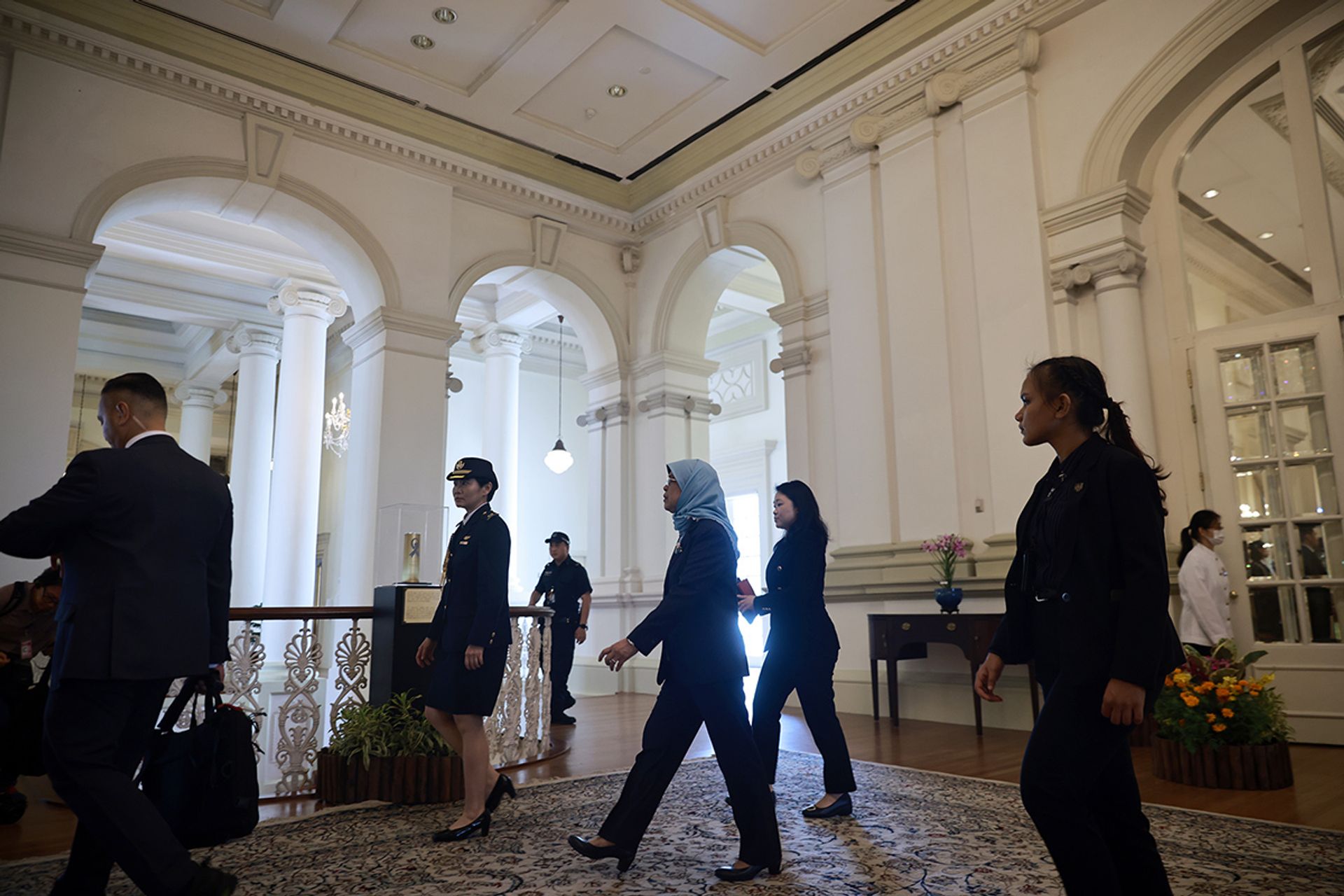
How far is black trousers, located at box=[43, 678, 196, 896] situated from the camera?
2.53 m

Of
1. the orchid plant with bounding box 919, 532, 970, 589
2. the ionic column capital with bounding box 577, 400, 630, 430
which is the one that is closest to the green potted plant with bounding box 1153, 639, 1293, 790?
the orchid plant with bounding box 919, 532, 970, 589

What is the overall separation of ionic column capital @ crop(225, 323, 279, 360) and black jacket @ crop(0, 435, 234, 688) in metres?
11.4

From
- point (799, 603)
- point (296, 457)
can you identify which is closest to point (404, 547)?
point (799, 603)

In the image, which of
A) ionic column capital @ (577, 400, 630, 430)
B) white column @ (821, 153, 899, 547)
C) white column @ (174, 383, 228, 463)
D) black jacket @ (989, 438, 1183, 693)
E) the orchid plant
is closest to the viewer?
black jacket @ (989, 438, 1183, 693)

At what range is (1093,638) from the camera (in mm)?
2119

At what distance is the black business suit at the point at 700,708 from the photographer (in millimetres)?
3234

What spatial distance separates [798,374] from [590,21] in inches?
149

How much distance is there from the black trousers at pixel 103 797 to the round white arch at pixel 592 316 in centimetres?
812

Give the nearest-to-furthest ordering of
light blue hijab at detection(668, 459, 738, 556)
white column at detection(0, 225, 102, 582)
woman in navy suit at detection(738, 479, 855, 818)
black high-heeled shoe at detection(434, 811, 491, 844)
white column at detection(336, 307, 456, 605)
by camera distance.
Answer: light blue hijab at detection(668, 459, 738, 556), black high-heeled shoe at detection(434, 811, 491, 844), woman in navy suit at detection(738, 479, 855, 818), white column at detection(0, 225, 102, 582), white column at detection(336, 307, 456, 605)

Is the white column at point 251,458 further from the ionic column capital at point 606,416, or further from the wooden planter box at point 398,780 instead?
the wooden planter box at point 398,780

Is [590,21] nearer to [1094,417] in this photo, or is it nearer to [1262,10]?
[1262,10]

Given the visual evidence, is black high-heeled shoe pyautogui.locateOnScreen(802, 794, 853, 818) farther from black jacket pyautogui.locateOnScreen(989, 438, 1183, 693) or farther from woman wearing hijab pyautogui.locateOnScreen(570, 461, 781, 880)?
black jacket pyautogui.locateOnScreen(989, 438, 1183, 693)

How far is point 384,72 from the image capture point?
873 cm

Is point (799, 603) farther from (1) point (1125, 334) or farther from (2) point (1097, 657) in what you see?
(1) point (1125, 334)
